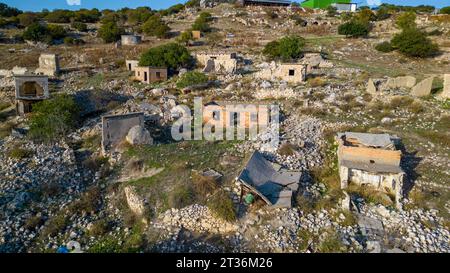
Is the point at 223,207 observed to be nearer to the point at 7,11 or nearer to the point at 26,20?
the point at 26,20

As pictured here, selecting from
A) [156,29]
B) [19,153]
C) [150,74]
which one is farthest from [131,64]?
[19,153]

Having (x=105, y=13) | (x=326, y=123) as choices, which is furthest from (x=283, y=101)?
(x=105, y=13)

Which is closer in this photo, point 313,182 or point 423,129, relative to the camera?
point 313,182

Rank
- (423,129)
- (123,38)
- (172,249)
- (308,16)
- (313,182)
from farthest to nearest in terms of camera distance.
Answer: (308,16) < (123,38) < (423,129) < (313,182) < (172,249)

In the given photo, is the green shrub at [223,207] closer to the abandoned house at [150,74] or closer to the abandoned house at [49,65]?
the abandoned house at [150,74]

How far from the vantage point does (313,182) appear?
403 inches

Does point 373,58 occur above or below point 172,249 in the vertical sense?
above

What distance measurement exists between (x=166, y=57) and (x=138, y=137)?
39.1 feet

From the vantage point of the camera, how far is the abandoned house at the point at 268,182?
30.3 ft

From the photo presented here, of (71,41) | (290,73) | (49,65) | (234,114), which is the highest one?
(71,41)

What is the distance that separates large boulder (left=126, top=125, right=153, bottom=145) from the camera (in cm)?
1236

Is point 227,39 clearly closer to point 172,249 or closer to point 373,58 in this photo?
point 373,58

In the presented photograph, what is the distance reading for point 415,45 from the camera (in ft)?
84.1

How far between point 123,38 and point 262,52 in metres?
12.7
